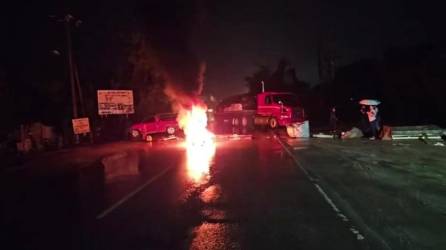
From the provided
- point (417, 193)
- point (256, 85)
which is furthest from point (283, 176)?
point (256, 85)

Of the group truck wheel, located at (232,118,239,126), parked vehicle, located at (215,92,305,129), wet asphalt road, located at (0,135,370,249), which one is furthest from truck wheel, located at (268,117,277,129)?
wet asphalt road, located at (0,135,370,249)

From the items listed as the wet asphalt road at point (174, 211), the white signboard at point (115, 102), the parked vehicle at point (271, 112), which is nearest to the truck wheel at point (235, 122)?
the parked vehicle at point (271, 112)

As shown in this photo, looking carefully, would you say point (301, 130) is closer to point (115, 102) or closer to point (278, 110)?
point (278, 110)

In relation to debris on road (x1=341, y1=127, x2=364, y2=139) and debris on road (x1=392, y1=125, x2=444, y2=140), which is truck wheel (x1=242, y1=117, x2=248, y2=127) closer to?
debris on road (x1=341, y1=127, x2=364, y2=139)

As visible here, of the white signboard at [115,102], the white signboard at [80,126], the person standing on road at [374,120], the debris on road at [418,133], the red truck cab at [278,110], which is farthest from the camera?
the white signboard at [115,102]

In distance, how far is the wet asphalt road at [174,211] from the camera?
25.3ft

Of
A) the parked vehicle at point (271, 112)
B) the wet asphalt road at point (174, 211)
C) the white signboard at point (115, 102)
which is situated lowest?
the wet asphalt road at point (174, 211)

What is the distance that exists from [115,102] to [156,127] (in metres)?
6.98

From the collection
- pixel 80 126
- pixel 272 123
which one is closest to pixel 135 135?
pixel 80 126

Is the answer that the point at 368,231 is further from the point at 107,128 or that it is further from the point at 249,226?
the point at 107,128

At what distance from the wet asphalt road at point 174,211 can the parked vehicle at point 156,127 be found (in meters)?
19.8

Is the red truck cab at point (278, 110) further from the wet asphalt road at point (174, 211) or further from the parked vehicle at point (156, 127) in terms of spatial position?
the wet asphalt road at point (174, 211)

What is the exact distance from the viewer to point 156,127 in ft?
123

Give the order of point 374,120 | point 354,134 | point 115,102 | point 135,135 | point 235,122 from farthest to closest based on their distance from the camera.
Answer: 1. point 115,102
2. point 135,135
3. point 235,122
4. point 354,134
5. point 374,120
